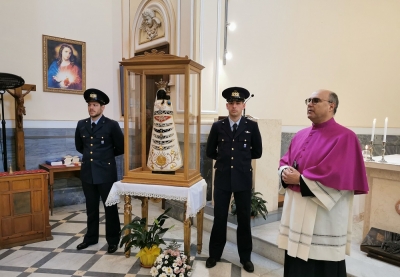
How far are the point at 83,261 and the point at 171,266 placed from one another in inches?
43.9

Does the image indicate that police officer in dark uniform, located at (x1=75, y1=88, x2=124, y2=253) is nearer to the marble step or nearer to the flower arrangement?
the flower arrangement

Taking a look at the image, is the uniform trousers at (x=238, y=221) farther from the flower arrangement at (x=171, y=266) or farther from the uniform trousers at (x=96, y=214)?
the uniform trousers at (x=96, y=214)

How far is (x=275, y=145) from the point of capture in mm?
3848

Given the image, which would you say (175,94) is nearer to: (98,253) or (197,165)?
(197,165)

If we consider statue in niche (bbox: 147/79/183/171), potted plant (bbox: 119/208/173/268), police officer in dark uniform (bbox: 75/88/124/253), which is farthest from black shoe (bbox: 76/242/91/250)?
statue in niche (bbox: 147/79/183/171)

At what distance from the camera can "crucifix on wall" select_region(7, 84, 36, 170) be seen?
14.2 ft

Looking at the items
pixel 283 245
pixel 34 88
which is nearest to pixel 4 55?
pixel 34 88

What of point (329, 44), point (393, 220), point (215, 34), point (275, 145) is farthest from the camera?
point (215, 34)

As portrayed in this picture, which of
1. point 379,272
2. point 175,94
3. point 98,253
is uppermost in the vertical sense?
point 175,94

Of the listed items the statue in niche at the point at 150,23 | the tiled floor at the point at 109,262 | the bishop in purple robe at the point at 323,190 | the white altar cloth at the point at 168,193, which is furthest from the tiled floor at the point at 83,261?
the statue in niche at the point at 150,23

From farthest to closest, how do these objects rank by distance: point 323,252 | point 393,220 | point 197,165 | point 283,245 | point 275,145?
1. point 275,145
2. point 197,165
3. point 393,220
4. point 283,245
5. point 323,252

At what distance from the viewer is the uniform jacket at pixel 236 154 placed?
9.38ft

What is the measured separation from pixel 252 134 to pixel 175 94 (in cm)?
88

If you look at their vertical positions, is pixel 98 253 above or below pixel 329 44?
below
